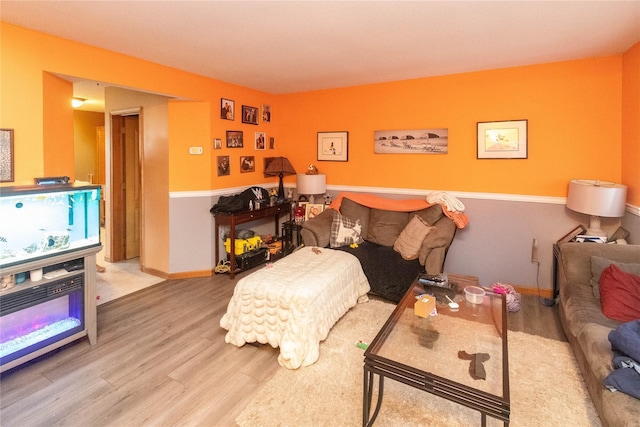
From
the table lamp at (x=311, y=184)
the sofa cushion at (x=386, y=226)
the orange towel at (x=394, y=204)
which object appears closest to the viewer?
the orange towel at (x=394, y=204)

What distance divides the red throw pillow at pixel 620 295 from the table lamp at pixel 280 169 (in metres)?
3.86

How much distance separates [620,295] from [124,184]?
5.55 m

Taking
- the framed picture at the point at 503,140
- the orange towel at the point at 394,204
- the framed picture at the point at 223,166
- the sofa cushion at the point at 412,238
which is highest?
the framed picture at the point at 503,140

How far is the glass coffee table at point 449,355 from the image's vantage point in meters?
1.60

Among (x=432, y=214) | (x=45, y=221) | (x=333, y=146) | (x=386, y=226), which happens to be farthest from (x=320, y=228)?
(x=45, y=221)

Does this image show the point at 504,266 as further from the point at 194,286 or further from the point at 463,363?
the point at 194,286

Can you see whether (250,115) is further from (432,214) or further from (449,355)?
(449,355)

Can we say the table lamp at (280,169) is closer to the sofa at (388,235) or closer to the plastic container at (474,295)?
the sofa at (388,235)

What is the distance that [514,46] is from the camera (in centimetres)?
314

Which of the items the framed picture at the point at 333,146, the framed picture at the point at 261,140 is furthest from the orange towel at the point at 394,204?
the framed picture at the point at 261,140

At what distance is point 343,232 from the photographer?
4121 mm

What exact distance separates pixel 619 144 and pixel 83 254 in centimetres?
495

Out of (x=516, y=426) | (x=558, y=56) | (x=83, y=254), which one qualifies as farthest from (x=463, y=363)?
(x=558, y=56)

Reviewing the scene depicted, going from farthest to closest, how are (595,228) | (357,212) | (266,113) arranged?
(266,113) < (357,212) < (595,228)
